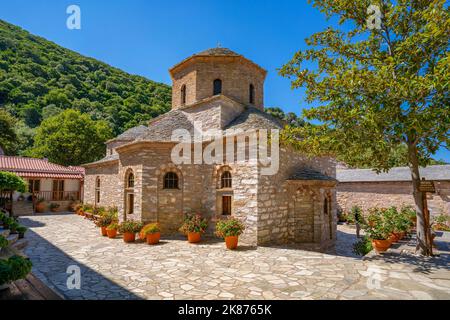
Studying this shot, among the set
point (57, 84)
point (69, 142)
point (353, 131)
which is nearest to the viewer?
point (353, 131)

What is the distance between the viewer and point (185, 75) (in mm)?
15570

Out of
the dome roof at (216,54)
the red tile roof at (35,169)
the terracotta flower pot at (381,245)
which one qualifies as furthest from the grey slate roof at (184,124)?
the red tile roof at (35,169)

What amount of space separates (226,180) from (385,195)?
14.3 meters

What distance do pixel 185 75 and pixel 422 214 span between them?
540 inches

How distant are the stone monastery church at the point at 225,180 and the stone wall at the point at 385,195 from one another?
7145 millimetres

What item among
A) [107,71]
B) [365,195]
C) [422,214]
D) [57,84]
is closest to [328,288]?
[422,214]

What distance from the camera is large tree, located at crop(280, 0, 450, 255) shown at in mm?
5898

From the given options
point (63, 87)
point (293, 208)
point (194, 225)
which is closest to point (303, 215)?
point (293, 208)

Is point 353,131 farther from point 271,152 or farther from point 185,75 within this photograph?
point 185,75

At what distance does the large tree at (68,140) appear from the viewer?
107ft

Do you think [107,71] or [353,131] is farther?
[107,71]

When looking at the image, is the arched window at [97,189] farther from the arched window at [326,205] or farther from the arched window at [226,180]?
the arched window at [326,205]

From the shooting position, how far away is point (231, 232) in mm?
9633

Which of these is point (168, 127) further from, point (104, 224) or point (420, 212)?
point (420, 212)
